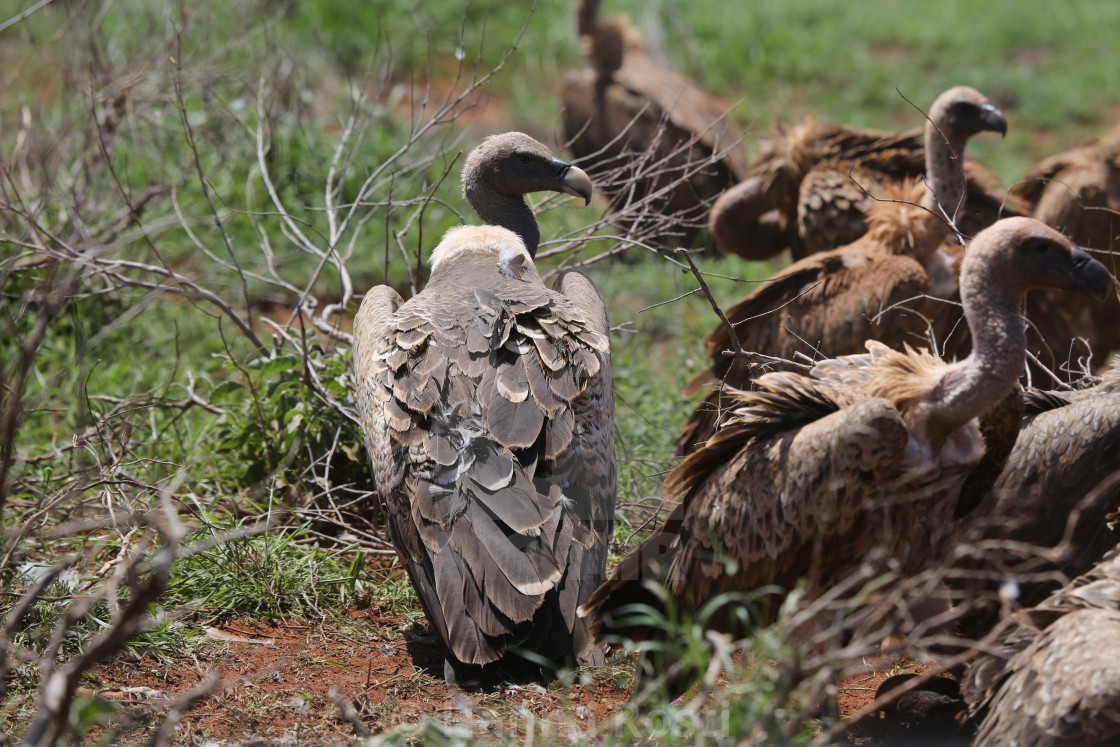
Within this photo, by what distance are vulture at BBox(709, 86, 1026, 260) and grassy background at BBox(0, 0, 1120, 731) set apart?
45cm

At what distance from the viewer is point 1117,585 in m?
2.87

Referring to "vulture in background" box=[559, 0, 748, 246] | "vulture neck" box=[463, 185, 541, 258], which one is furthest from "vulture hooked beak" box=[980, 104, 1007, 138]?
"vulture in background" box=[559, 0, 748, 246]

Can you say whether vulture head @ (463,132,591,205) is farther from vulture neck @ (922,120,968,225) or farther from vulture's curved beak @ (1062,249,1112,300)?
vulture's curved beak @ (1062,249,1112,300)

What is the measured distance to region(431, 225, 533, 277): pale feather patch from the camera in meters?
4.55

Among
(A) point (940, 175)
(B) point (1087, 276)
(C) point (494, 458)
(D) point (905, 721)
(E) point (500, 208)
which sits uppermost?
(B) point (1087, 276)

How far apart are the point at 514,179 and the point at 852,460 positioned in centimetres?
231

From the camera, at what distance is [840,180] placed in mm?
5750

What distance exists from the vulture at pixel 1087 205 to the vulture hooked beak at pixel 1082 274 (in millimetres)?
2423

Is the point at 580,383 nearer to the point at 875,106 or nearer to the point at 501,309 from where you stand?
the point at 501,309

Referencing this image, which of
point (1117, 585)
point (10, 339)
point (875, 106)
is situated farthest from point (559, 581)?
point (875, 106)

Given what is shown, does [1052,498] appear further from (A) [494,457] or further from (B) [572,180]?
(B) [572,180]

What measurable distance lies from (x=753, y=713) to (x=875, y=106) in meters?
9.25

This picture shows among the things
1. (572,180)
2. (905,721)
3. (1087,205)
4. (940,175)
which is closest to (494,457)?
(905,721)

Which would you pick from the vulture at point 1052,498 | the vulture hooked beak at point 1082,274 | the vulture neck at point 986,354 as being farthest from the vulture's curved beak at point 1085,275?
the vulture at point 1052,498
